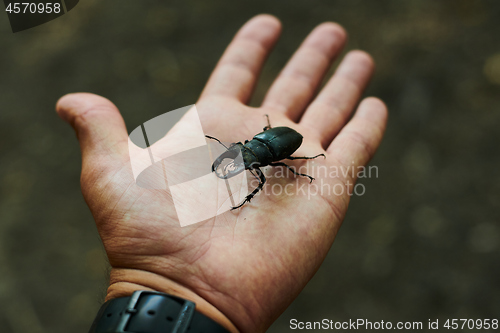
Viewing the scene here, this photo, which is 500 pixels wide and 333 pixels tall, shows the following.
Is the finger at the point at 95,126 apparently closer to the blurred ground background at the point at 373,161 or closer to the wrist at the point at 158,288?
the wrist at the point at 158,288

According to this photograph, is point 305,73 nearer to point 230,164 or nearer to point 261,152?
point 261,152

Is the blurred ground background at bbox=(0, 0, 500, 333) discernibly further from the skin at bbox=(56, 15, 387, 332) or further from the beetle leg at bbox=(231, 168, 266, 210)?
the beetle leg at bbox=(231, 168, 266, 210)

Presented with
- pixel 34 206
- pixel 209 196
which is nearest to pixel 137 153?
pixel 209 196

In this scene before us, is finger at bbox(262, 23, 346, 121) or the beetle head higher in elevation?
finger at bbox(262, 23, 346, 121)

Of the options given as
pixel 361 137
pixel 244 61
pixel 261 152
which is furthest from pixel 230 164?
pixel 244 61

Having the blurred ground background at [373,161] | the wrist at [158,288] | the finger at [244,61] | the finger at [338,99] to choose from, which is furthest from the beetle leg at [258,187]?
the blurred ground background at [373,161]

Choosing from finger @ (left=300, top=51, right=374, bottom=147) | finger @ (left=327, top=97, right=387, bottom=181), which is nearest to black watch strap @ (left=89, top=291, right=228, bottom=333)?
finger @ (left=327, top=97, right=387, bottom=181)
